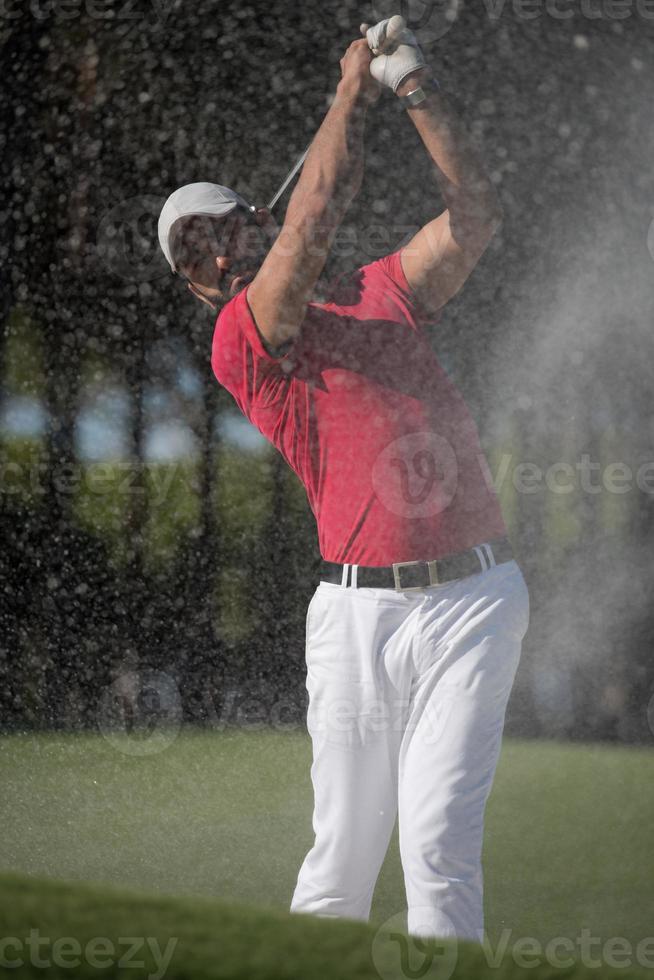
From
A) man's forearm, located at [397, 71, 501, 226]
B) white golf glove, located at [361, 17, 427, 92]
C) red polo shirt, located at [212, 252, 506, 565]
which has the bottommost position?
red polo shirt, located at [212, 252, 506, 565]

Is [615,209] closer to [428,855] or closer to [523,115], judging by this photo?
[523,115]

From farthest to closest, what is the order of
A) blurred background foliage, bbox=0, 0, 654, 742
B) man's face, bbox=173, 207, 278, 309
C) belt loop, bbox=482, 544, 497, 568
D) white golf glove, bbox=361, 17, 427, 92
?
blurred background foliage, bbox=0, 0, 654, 742 → man's face, bbox=173, 207, 278, 309 → belt loop, bbox=482, 544, 497, 568 → white golf glove, bbox=361, 17, 427, 92

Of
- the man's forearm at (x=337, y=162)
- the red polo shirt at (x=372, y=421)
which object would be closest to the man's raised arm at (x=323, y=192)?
the man's forearm at (x=337, y=162)

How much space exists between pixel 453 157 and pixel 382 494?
1.78ft

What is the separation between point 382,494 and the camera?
Answer: 1.73 meters

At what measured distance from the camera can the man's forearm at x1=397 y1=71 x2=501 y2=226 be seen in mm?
1628

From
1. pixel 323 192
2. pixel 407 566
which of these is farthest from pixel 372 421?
pixel 323 192

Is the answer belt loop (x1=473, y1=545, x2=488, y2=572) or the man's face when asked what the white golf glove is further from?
belt loop (x1=473, y1=545, x2=488, y2=572)

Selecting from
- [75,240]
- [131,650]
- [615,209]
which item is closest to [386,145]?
[615,209]

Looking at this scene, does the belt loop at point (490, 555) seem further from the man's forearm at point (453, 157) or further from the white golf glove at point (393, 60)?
the white golf glove at point (393, 60)

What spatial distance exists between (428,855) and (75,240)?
1.37 meters

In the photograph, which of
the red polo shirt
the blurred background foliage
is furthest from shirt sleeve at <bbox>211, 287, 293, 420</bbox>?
the blurred background foliage

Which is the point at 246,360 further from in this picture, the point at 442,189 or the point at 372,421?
the point at 442,189

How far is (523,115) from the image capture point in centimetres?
200
